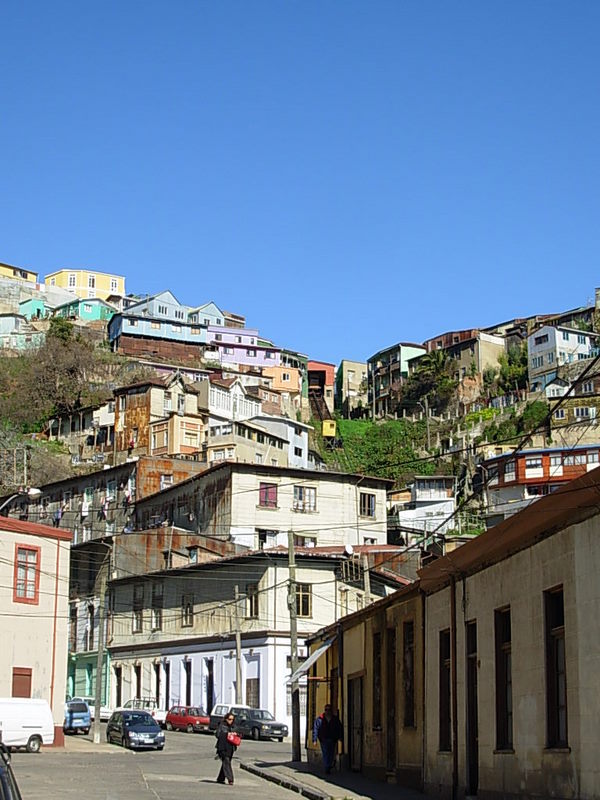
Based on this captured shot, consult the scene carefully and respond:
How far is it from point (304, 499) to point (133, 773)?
3942cm

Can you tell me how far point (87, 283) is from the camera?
16825cm

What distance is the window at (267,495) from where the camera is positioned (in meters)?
67.2

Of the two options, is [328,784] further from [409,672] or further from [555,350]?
[555,350]

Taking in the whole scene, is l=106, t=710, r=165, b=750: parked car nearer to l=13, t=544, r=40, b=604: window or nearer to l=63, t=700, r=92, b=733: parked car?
l=13, t=544, r=40, b=604: window

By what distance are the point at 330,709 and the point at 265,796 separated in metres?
6.77

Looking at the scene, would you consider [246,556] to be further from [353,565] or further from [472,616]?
[472,616]

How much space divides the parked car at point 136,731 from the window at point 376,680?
50.0ft

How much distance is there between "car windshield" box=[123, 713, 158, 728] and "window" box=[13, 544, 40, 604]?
5.55 m

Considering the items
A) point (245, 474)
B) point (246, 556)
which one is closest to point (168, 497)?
point (245, 474)

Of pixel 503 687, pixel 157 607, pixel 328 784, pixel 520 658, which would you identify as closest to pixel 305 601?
pixel 157 607

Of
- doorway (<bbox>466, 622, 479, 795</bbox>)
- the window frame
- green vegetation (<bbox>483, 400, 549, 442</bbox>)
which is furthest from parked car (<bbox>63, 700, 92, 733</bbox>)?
green vegetation (<bbox>483, 400, 549, 442</bbox>)

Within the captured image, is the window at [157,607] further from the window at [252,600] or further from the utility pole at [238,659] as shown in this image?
the window at [252,600]

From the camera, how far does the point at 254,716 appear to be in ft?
162

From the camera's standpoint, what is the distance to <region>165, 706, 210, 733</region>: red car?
5231 centimetres
